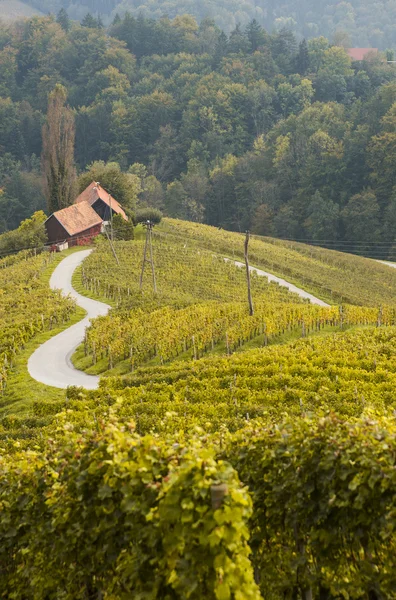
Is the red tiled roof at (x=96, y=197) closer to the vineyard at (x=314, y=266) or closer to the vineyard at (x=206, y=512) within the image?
the vineyard at (x=314, y=266)

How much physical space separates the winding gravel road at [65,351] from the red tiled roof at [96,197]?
20873mm

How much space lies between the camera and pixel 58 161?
268ft

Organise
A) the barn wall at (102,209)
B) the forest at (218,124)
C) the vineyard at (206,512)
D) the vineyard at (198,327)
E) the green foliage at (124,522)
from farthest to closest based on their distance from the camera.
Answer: the forest at (218,124) < the barn wall at (102,209) < the vineyard at (198,327) < the vineyard at (206,512) < the green foliage at (124,522)

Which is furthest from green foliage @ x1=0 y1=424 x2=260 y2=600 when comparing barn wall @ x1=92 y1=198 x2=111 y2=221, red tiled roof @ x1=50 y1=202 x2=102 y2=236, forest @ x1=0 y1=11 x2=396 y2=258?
forest @ x1=0 y1=11 x2=396 y2=258

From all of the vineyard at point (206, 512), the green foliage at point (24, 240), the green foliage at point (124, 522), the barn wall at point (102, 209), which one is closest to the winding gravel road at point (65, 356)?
the vineyard at point (206, 512)

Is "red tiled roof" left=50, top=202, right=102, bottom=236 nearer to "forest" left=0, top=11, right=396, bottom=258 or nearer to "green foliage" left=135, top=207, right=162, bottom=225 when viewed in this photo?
"green foliage" left=135, top=207, right=162, bottom=225

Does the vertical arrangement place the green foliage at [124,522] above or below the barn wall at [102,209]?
above

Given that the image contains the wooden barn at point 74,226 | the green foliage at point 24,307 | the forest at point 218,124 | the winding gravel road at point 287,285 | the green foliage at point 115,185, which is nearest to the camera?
the green foliage at point 24,307

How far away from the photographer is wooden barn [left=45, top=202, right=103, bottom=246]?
70312 millimetres

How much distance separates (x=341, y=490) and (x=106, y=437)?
10.9 feet

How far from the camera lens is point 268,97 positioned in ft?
504

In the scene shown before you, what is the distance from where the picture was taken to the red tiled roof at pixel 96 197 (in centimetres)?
7626

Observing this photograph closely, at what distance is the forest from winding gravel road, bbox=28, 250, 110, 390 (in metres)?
41.2

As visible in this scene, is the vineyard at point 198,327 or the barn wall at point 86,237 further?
the barn wall at point 86,237
